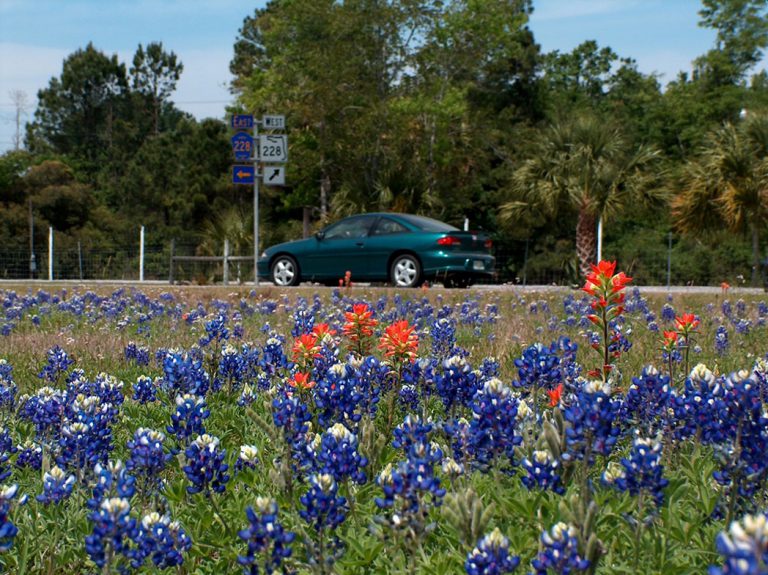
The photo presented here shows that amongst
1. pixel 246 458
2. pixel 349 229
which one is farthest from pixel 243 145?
pixel 246 458

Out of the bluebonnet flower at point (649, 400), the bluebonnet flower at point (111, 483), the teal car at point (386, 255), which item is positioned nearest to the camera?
the bluebonnet flower at point (111, 483)

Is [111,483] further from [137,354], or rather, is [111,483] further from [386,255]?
[386,255]

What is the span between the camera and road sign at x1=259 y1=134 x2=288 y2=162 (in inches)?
713

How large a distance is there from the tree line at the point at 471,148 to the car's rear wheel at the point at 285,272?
10167 mm

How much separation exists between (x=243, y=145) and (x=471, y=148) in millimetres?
22771

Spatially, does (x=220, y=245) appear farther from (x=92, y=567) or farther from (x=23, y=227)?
(x=92, y=567)

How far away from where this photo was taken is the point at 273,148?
18.2m

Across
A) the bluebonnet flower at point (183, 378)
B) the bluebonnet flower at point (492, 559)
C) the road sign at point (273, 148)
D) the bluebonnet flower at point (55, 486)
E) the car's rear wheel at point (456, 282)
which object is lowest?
the bluebonnet flower at point (55, 486)

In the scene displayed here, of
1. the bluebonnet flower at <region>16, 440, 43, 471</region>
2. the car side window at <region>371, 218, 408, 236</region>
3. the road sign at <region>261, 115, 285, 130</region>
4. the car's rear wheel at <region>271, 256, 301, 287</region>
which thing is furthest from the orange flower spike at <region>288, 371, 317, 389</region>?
the road sign at <region>261, 115, 285, 130</region>

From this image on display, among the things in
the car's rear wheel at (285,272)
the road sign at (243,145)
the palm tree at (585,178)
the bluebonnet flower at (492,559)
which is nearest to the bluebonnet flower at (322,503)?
the bluebonnet flower at (492,559)

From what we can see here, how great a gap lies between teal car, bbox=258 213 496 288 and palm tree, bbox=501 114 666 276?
10.3 m

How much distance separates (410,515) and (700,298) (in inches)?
383

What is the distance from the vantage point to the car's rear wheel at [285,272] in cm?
1769

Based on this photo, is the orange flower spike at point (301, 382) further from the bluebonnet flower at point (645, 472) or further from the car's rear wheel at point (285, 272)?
the car's rear wheel at point (285, 272)
